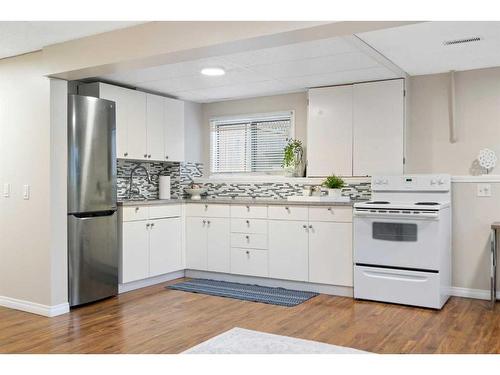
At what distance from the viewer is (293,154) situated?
5.38m

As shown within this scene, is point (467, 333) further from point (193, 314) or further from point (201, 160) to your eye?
point (201, 160)

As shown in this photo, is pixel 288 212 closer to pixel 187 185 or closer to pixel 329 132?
pixel 329 132

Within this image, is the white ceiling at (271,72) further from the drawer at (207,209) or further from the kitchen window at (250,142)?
the drawer at (207,209)

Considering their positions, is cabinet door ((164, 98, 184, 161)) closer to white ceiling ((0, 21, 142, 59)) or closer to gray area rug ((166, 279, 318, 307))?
gray area rug ((166, 279, 318, 307))

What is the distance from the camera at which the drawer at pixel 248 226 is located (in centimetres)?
504

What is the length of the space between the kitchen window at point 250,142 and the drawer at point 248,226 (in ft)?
2.88

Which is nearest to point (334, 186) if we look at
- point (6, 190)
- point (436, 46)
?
point (436, 46)

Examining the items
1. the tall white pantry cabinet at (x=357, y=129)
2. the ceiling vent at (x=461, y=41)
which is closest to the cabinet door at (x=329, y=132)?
the tall white pantry cabinet at (x=357, y=129)

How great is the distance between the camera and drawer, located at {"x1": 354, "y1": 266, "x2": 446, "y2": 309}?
4.08 metres

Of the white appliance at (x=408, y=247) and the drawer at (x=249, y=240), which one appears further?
the drawer at (x=249, y=240)

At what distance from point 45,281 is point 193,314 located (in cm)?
124

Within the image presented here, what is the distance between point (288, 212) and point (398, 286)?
1.27 metres

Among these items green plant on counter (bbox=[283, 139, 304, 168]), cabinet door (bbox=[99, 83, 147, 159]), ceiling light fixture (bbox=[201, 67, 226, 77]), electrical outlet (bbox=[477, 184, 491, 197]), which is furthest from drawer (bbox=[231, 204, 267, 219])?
electrical outlet (bbox=[477, 184, 491, 197])

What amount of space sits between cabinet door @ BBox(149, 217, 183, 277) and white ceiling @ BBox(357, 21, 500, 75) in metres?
Answer: 2.79
